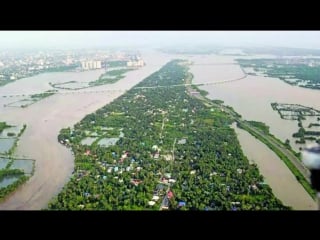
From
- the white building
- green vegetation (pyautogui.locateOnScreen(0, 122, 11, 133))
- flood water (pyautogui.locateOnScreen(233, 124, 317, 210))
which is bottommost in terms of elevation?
the white building

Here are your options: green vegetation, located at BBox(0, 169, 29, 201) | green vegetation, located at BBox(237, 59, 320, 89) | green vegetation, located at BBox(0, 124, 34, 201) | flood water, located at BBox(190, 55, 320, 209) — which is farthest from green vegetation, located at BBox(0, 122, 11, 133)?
green vegetation, located at BBox(237, 59, 320, 89)

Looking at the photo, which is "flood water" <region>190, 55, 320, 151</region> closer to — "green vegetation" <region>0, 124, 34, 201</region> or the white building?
the white building

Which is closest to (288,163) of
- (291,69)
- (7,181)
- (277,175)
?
(277,175)

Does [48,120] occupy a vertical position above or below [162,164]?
below

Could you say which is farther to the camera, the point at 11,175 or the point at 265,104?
the point at 265,104

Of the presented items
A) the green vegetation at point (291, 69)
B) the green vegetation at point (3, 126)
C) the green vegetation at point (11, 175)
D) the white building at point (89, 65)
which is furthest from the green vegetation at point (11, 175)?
the white building at point (89, 65)

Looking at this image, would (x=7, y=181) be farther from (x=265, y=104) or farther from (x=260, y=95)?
(x=260, y=95)
